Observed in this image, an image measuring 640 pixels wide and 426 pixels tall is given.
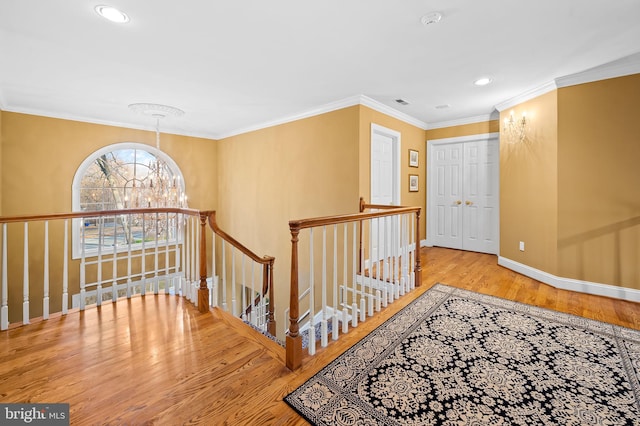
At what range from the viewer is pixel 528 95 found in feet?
12.9

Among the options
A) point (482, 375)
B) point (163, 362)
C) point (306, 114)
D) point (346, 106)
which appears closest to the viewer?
point (482, 375)

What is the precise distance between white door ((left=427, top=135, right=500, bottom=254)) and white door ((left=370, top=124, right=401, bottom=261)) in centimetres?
123

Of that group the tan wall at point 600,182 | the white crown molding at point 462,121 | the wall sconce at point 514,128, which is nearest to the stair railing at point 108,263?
the tan wall at point 600,182

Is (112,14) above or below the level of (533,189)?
above

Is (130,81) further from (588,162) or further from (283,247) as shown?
(588,162)

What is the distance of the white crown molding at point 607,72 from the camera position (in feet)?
9.99

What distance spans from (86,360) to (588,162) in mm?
5246

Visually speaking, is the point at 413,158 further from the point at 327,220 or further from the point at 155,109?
the point at 155,109

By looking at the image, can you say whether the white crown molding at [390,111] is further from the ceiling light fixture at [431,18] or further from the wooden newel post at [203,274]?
the wooden newel post at [203,274]

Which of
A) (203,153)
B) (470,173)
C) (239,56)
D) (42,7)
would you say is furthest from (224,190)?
(470,173)

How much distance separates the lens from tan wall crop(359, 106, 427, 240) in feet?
13.5

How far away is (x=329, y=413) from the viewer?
161cm

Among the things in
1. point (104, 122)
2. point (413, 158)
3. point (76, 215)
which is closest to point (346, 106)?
point (413, 158)

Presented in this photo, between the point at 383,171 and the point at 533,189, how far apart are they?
206cm
